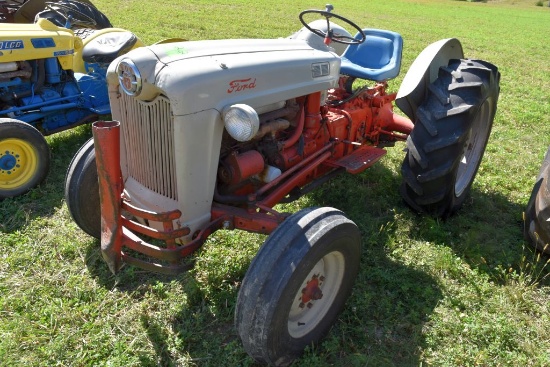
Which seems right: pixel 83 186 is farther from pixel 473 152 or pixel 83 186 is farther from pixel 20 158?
pixel 473 152

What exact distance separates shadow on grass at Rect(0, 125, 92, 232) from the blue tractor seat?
106 inches

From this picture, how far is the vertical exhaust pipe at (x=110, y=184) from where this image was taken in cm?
218

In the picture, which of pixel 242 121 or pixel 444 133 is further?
pixel 444 133

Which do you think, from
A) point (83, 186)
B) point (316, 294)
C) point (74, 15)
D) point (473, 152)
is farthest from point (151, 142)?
point (74, 15)

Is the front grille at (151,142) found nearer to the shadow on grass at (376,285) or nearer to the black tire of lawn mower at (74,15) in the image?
the shadow on grass at (376,285)

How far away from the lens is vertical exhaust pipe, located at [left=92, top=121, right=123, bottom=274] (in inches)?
85.8

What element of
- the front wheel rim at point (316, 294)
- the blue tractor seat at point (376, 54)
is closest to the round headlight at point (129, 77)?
the front wheel rim at point (316, 294)

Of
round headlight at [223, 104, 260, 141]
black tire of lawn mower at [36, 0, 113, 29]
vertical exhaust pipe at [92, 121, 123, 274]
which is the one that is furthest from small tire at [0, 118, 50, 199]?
round headlight at [223, 104, 260, 141]

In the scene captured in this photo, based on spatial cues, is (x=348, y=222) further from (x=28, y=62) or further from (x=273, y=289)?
Answer: (x=28, y=62)

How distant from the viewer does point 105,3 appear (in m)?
13.1

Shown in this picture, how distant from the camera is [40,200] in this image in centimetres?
384

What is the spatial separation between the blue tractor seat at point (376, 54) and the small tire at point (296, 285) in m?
2.03

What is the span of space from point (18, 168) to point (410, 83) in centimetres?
327

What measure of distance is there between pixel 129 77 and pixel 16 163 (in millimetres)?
2168
